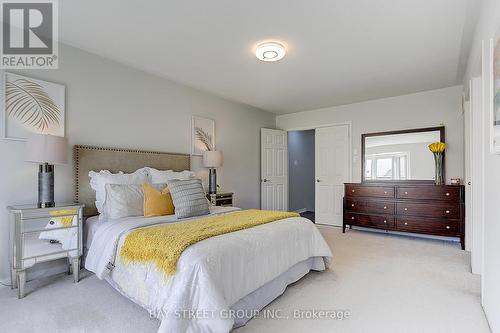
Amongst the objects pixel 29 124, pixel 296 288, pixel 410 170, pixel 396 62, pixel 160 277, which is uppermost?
pixel 396 62

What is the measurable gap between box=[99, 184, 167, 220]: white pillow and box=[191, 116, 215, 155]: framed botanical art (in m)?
1.57

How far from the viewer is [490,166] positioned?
1.86 m

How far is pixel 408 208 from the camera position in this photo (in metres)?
4.29

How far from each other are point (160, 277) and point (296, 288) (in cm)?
131

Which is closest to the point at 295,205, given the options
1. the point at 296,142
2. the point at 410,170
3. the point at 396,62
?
the point at 296,142

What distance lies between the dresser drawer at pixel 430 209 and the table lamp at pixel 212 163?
2951mm

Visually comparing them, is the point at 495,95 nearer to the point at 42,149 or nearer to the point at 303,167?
the point at 42,149

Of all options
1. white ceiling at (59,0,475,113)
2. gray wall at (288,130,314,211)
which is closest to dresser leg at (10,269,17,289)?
white ceiling at (59,0,475,113)

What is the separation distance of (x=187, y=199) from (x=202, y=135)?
1851 mm

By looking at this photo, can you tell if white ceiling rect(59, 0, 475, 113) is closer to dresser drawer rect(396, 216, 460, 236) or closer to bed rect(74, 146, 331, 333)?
bed rect(74, 146, 331, 333)

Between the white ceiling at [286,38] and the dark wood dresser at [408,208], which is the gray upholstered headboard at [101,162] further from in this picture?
the dark wood dresser at [408,208]

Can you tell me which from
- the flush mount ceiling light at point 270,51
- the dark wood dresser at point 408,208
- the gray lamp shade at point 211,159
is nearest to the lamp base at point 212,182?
the gray lamp shade at point 211,159

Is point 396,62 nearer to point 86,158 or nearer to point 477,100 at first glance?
point 477,100

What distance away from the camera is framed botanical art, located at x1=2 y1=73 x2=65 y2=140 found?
2.60 meters
